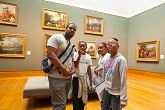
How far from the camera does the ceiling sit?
6.25 m

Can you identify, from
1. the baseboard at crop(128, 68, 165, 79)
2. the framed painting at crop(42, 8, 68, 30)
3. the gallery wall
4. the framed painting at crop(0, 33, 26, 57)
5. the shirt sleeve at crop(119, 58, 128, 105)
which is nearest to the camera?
the shirt sleeve at crop(119, 58, 128, 105)

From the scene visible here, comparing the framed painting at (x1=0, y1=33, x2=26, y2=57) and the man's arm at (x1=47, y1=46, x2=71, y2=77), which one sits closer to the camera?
the man's arm at (x1=47, y1=46, x2=71, y2=77)

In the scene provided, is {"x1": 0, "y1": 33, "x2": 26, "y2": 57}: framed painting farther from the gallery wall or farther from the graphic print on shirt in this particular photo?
the graphic print on shirt

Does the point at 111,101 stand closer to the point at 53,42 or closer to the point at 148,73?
the point at 53,42

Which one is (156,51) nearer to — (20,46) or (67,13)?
(67,13)

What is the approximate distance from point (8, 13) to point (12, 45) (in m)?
1.46

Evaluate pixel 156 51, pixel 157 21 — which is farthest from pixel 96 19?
pixel 156 51

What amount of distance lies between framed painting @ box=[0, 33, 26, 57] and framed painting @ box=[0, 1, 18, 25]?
0.60 m

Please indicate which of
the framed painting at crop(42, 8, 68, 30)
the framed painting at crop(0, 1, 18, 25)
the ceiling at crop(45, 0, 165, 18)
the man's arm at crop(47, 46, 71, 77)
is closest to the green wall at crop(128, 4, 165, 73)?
the ceiling at crop(45, 0, 165, 18)

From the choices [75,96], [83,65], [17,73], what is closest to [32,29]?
[17,73]

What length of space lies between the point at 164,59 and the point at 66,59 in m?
5.60

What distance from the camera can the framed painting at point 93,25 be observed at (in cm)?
651

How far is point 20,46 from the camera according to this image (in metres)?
5.24

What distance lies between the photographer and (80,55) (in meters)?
1.92
